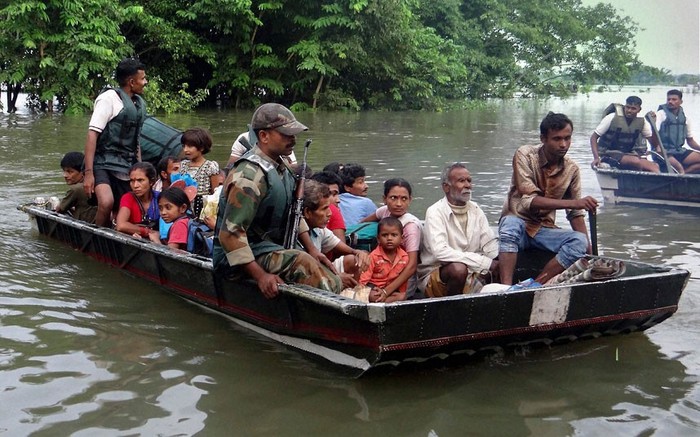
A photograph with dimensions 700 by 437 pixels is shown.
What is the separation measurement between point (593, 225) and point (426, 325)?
6.23 ft

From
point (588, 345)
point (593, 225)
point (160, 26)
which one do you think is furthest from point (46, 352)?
point (160, 26)

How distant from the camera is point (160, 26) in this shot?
2138cm

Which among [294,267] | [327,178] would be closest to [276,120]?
[294,267]

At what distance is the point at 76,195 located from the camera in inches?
281

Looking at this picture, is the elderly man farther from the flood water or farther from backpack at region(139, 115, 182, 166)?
backpack at region(139, 115, 182, 166)

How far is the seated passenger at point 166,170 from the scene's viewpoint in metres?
6.76

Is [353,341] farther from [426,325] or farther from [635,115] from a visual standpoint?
[635,115]

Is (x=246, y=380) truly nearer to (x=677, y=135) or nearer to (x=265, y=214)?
(x=265, y=214)

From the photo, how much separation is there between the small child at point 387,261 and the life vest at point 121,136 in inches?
103

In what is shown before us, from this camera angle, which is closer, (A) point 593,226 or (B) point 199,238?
(A) point 593,226

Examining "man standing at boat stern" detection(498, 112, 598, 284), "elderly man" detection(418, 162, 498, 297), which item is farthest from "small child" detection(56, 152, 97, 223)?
"man standing at boat stern" detection(498, 112, 598, 284)

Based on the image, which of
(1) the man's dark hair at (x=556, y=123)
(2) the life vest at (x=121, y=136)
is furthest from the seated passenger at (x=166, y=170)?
(1) the man's dark hair at (x=556, y=123)

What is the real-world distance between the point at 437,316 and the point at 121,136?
3.72 meters

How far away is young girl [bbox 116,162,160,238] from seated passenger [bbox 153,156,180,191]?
32 centimetres
